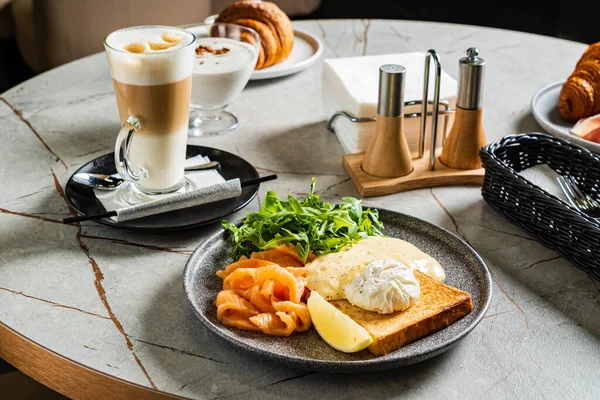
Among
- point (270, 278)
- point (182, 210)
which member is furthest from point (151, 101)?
point (270, 278)

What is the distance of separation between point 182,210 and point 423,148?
0.53 m

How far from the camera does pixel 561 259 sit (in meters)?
1.20

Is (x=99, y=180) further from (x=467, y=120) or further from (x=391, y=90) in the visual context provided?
(x=467, y=120)

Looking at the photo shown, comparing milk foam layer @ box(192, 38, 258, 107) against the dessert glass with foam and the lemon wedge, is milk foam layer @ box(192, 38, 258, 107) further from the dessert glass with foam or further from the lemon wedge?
the lemon wedge

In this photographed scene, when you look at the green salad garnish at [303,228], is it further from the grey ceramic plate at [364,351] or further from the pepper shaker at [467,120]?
the pepper shaker at [467,120]

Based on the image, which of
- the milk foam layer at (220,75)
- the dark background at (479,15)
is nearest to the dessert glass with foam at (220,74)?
the milk foam layer at (220,75)

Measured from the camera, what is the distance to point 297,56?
2.06 meters

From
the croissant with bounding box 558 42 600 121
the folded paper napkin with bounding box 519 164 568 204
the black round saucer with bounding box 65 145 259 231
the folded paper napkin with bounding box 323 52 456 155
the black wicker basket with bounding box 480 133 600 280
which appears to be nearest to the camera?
the black wicker basket with bounding box 480 133 600 280

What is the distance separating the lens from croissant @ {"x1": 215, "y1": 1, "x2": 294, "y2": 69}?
190 cm

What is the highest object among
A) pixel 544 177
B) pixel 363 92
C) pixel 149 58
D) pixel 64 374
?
pixel 149 58

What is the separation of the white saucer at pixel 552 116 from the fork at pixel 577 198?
207 mm

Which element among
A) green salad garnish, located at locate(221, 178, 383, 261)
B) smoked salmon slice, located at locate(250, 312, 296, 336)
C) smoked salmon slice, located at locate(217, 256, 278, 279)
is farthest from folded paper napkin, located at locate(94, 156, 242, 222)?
smoked salmon slice, located at locate(250, 312, 296, 336)

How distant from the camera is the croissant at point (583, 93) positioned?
1642mm

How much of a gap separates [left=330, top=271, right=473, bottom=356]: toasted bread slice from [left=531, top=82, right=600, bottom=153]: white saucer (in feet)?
2.32
